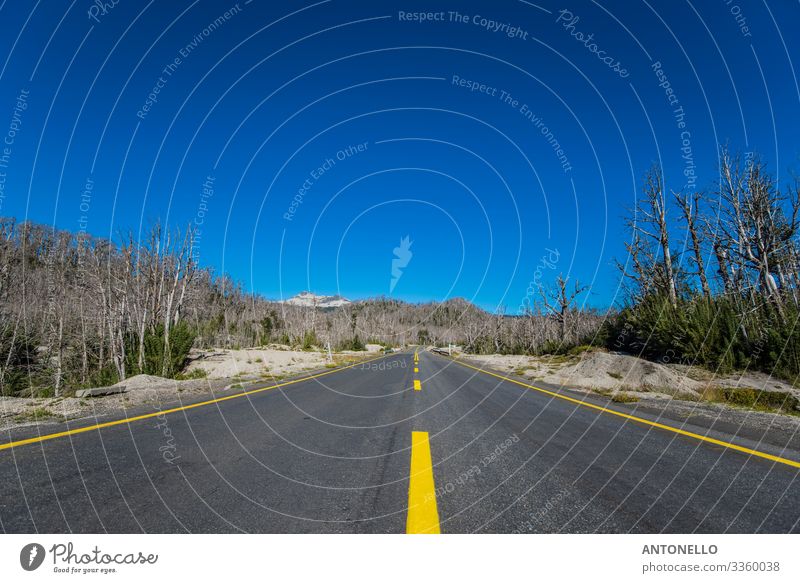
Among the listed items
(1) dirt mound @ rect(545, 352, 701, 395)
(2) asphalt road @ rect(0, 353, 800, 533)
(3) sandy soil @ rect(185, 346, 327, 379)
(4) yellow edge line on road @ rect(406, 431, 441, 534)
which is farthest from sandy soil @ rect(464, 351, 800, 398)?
(3) sandy soil @ rect(185, 346, 327, 379)

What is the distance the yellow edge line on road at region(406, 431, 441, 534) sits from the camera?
1.90m

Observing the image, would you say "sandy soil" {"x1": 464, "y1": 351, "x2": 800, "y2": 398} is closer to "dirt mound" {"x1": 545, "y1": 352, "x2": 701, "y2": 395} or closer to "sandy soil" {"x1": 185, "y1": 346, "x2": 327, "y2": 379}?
"dirt mound" {"x1": 545, "y1": 352, "x2": 701, "y2": 395}

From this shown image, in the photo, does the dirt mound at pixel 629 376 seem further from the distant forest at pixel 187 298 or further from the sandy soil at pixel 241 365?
the sandy soil at pixel 241 365

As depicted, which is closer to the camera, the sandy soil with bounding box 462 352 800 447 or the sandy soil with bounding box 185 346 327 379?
the sandy soil with bounding box 462 352 800 447

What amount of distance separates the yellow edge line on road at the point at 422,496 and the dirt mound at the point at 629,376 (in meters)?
9.37

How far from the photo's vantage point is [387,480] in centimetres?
274

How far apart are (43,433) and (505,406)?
721 cm

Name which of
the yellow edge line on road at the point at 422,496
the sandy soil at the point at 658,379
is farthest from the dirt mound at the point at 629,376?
the yellow edge line on road at the point at 422,496

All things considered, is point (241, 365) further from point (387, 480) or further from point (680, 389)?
point (680, 389)

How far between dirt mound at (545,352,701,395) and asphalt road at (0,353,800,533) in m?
6.77

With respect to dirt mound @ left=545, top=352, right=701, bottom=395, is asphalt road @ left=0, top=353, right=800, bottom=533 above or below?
above

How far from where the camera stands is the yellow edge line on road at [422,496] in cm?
190
